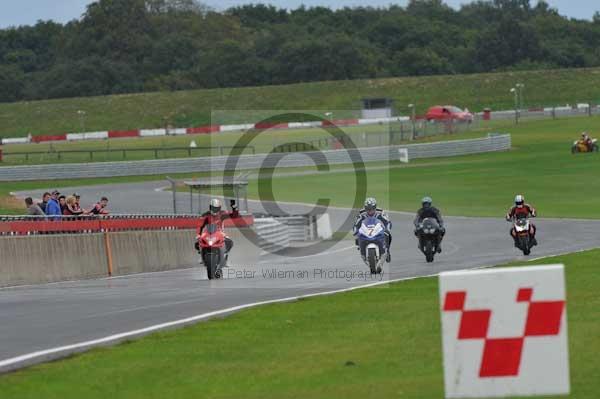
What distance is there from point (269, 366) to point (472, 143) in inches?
2557

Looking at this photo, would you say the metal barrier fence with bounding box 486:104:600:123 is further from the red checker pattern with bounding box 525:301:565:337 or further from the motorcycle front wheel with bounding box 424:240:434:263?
the red checker pattern with bounding box 525:301:565:337

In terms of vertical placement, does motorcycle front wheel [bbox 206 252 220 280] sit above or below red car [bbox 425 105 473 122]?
below

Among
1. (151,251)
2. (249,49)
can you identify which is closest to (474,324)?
(151,251)

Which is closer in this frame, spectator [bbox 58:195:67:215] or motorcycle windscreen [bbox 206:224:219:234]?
motorcycle windscreen [bbox 206:224:219:234]

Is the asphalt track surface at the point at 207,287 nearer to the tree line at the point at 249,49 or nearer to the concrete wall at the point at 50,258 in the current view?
the concrete wall at the point at 50,258

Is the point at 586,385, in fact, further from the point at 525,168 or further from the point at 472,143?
the point at 472,143

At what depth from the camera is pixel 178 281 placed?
918 inches

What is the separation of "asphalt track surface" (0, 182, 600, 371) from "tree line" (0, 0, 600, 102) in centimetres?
10324

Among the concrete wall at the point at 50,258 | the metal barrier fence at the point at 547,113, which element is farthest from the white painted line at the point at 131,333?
the metal barrier fence at the point at 547,113

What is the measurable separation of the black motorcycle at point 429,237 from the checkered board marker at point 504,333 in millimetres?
19124

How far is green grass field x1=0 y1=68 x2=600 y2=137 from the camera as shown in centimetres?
11625

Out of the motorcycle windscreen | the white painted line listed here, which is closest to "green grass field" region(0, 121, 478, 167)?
the motorcycle windscreen

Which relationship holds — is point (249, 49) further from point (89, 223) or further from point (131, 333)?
point (131, 333)

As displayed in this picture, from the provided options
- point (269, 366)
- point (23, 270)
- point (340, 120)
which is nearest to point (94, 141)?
point (340, 120)
